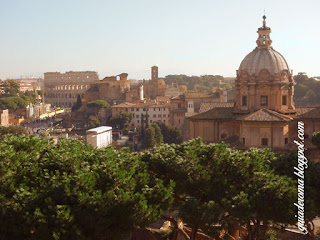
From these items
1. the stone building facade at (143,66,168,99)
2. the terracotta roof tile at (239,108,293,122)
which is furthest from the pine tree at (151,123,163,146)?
the stone building facade at (143,66,168,99)

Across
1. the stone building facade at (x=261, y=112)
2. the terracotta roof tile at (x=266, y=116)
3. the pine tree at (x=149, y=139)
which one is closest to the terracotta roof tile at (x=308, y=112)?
the stone building facade at (x=261, y=112)

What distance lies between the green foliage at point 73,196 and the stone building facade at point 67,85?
271 ft

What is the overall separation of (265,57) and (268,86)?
1361 millimetres

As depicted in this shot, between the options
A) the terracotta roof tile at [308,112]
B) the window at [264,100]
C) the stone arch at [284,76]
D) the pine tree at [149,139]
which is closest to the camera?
the stone arch at [284,76]

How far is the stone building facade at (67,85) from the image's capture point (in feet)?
309

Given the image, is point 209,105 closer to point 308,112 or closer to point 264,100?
→ point 264,100

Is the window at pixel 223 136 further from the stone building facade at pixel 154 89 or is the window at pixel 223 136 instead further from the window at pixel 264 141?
the stone building facade at pixel 154 89

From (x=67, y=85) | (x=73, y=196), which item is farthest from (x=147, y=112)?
(x=73, y=196)

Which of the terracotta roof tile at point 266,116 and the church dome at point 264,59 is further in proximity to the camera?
the church dome at point 264,59

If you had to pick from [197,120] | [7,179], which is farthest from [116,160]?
[197,120]

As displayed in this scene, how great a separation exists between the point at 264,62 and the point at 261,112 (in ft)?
8.28

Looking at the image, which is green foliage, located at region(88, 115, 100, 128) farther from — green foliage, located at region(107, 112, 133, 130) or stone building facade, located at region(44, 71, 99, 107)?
stone building facade, located at region(44, 71, 99, 107)

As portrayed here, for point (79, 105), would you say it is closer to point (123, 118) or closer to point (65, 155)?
point (123, 118)

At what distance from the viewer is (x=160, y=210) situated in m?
10.1
